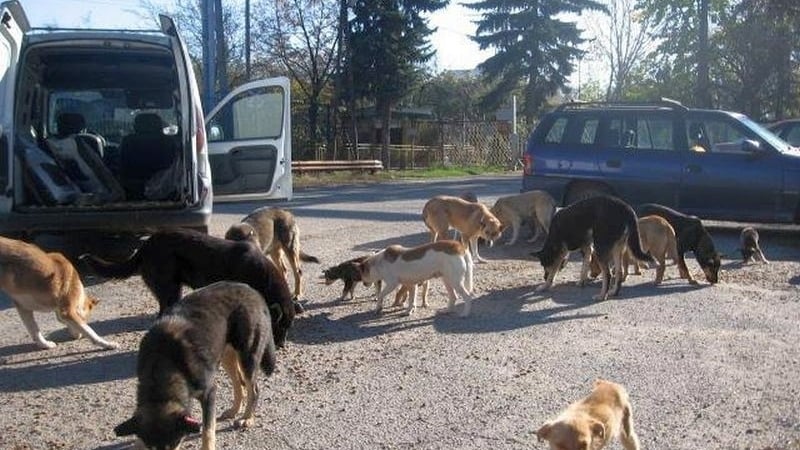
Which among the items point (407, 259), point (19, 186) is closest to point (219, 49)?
point (19, 186)

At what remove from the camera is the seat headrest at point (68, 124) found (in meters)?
10.8

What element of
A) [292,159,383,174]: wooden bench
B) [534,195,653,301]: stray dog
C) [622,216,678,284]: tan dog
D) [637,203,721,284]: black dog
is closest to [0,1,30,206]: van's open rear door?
[534,195,653,301]: stray dog

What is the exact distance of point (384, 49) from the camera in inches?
1521

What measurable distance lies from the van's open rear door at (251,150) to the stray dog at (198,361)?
223 inches

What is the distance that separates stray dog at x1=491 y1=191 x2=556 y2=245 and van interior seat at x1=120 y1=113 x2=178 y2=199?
16.0ft

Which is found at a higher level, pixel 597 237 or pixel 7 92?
pixel 7 92

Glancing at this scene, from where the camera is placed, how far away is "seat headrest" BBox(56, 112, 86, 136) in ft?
35.5

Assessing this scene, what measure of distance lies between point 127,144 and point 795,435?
27.9ft

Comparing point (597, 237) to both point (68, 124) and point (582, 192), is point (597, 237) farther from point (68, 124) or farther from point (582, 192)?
point (68, 124)

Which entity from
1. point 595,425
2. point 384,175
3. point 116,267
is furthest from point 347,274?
point 384,175

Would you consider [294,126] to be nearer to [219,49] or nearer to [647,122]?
[219,49]

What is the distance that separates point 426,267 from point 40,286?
3.36 m

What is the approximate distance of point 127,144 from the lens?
10672 millimetres

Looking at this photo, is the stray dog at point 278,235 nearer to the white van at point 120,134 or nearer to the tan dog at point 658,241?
the white van at point 120,134
